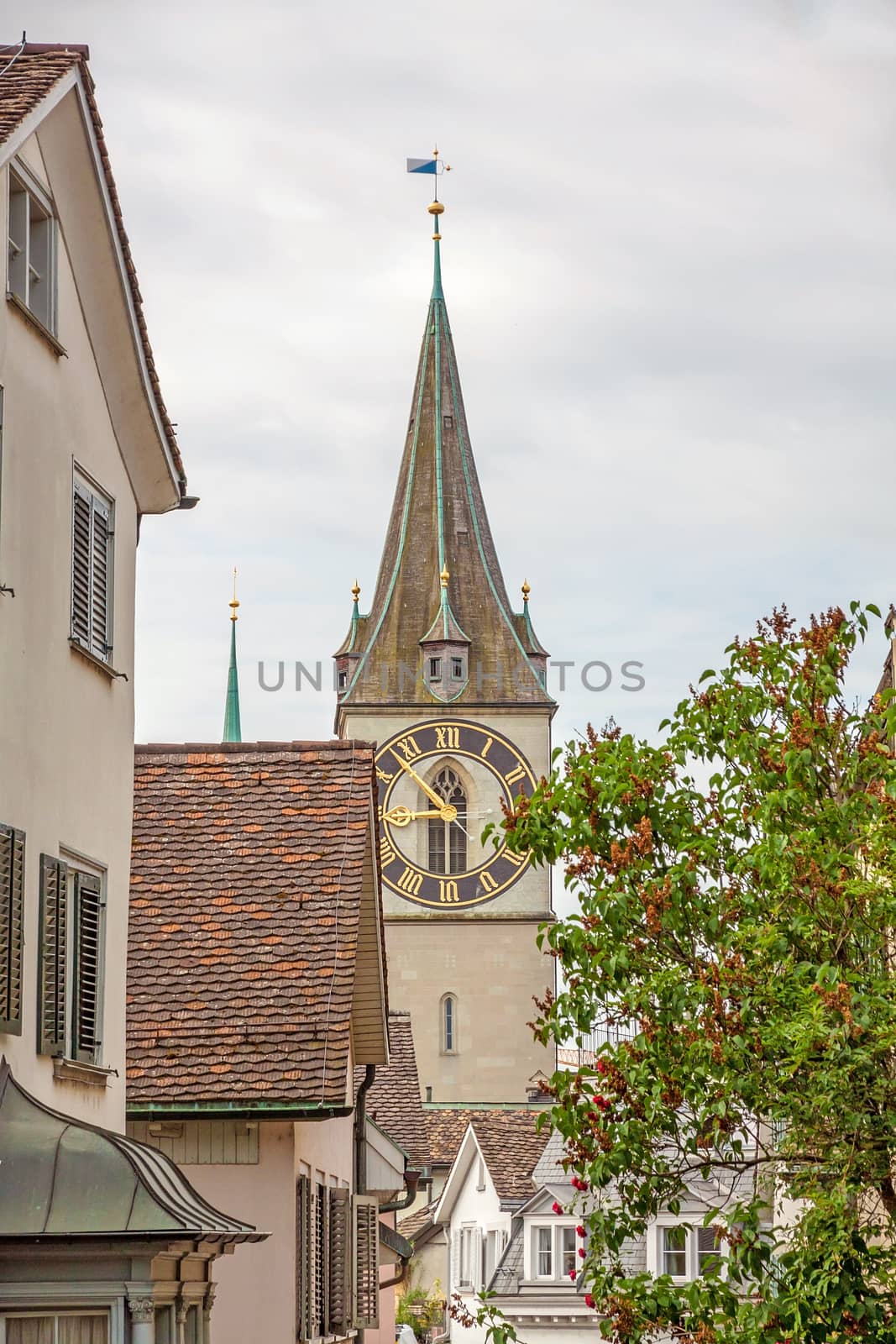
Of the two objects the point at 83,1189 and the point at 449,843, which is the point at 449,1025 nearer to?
the point at 449,843

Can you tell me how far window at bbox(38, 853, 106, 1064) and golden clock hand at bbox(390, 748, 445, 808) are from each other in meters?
62.4

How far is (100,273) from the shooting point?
1337 centimetres

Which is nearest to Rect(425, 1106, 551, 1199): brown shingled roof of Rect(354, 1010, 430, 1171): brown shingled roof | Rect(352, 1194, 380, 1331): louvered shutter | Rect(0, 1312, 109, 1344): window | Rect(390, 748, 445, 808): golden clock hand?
Rect(390, 748, 445, 808): golden clock hand

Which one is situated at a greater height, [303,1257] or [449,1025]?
[449,1025]

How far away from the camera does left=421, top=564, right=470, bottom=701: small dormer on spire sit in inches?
3063

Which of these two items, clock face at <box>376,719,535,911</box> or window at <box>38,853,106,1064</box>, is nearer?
window at <box>38,853,106,1064</box>

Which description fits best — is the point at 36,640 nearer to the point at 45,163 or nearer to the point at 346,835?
the point at 45,163

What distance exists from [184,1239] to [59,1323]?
2.08 ft

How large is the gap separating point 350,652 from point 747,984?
69.7m

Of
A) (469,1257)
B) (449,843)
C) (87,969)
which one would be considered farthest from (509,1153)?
(87,969)

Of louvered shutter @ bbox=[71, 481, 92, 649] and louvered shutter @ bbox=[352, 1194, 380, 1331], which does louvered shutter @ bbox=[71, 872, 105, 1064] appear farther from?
louvered shutter @ bbox=[352, 1194, 380, 1331]

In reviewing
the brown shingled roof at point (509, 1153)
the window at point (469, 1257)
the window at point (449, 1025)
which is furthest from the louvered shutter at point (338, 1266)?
the window at point (449, 1025)

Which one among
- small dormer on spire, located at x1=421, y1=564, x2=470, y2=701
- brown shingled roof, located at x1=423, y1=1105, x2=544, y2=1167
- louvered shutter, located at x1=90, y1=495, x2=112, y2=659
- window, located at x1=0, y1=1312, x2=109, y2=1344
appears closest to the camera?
window, located at x1=0, y1=1312, x2=109, y2=1344

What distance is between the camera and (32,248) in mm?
12555
